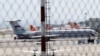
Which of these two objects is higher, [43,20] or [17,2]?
[17,2]

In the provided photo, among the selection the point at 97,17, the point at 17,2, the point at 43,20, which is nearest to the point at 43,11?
the point at 43,20

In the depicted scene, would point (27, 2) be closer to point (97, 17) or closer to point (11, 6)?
point (11, 6)

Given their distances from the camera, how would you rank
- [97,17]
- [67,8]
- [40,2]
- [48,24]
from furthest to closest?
[97,17]
[67,8]
[48,24]
[40,2]

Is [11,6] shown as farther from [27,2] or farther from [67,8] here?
[67,8]

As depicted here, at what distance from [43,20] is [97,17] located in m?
0.64

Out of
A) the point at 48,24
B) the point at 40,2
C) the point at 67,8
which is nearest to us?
the point at 40,2

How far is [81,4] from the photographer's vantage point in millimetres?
2020

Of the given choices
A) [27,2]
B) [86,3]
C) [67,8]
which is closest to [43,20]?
[27,2]

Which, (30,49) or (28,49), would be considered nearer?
(28,49)

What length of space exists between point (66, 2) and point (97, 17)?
1.33ft

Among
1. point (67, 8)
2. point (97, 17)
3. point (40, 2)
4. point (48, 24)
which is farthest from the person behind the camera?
point (97, 17)

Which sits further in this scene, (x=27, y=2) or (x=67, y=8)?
(x=67, y=8)

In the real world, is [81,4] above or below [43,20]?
above

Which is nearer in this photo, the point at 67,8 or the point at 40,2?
the point at 40,2
